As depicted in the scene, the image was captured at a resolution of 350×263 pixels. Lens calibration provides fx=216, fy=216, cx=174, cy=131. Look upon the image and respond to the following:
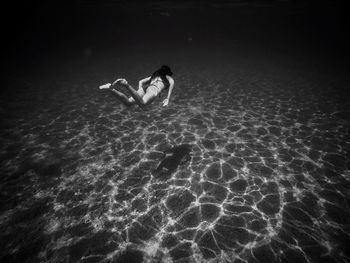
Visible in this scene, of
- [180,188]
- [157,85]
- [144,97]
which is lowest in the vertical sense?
[180,188]

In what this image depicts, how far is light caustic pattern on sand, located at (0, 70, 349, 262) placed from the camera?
17.3ft

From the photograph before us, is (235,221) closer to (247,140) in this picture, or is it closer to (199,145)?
(199,145)

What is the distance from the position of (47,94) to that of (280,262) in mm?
17447

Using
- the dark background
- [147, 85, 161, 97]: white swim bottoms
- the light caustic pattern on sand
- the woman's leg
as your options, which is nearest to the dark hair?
[147, 85, 161, 97]: white swim bottoms

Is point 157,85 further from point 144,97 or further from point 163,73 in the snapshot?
point 144,97

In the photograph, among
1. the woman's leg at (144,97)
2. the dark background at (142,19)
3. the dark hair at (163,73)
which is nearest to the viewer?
the woman's leg at (144,97)

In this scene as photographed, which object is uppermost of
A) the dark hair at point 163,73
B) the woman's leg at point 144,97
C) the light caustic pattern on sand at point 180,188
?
the dark hair at point 163,73

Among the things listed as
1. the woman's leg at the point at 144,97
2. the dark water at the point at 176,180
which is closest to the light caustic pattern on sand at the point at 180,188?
the dark water at the point at 176,180

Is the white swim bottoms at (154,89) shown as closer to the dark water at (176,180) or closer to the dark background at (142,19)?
the dark water at (176,180)

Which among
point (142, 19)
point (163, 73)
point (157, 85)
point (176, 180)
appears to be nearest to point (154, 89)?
point (157, 85)

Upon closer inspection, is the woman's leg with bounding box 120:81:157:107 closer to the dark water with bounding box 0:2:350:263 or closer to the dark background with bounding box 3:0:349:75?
the dark water with bounding box 0:2:350:263

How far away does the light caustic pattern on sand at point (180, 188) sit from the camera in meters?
5.27

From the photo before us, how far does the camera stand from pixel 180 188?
710 cm

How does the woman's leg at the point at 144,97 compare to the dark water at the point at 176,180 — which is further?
the woman's leg at the point at 144,97
